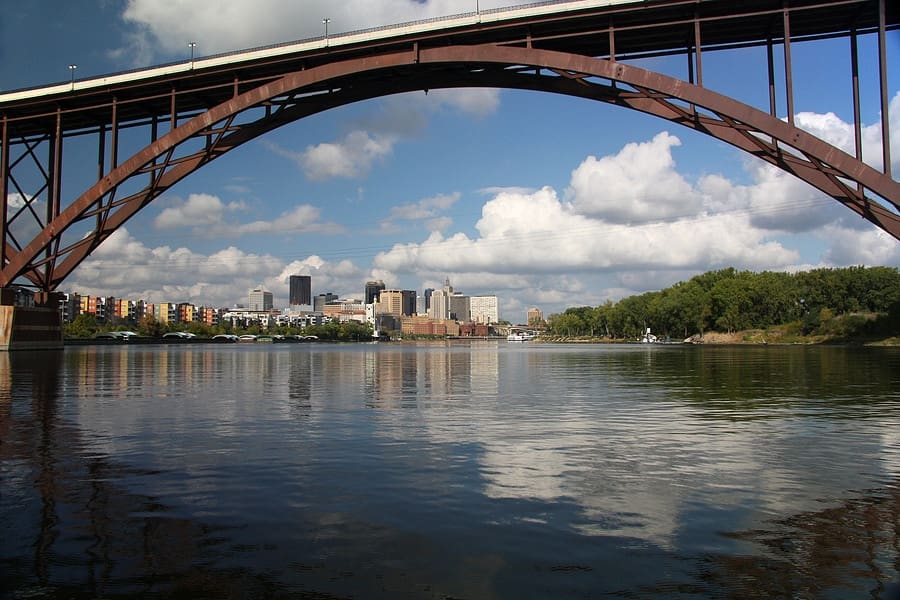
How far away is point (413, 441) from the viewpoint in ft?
39.3


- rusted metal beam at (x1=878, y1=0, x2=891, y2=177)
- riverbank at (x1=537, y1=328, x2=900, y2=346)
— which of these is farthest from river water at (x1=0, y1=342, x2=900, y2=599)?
riverbank at (x1=537, y1=328, x2=900, y2=346)

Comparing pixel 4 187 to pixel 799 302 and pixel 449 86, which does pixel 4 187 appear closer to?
pixel 449 86

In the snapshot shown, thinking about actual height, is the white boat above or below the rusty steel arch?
below

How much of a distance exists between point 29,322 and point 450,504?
183ft

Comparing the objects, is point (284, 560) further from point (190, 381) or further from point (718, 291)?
point (718, 291)

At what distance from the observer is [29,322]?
5272 centimetres

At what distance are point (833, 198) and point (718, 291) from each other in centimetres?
11231

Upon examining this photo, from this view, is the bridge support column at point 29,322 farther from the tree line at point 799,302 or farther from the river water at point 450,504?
the tree line at point 799,302

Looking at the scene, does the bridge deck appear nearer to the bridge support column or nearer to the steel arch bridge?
the steel arch bridge

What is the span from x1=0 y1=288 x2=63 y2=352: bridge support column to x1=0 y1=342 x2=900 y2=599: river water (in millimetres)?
40134

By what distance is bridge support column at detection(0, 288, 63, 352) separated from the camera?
4934 cm

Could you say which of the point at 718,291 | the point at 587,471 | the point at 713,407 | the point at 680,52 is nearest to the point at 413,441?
the point at 587,471

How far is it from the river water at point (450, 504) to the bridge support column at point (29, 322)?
132ft

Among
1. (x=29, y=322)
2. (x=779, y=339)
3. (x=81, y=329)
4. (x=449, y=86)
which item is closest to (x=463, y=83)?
(x=449, y=86)
